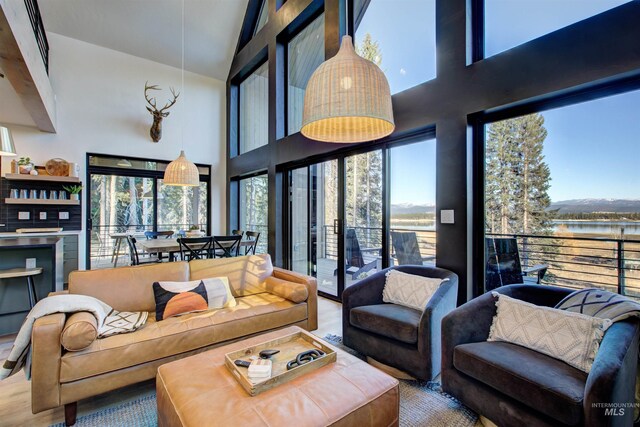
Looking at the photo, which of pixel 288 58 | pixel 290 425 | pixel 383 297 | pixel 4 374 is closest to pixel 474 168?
pixel 383 297

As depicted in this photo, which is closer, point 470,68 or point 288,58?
point 470,68

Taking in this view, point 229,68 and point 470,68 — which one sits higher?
point 229,68

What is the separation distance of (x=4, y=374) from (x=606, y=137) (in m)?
4.16

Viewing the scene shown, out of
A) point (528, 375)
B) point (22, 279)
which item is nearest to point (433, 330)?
point (528, 375)

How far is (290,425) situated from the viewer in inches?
47.3

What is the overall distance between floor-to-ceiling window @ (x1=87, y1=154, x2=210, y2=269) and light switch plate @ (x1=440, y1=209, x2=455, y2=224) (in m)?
4.90

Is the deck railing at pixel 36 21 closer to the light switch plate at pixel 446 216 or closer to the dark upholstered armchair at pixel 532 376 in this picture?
the light switch plate at pixel 446 216

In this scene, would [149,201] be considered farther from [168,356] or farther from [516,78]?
[516,78]

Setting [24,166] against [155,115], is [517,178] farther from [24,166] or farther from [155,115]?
[24,166]

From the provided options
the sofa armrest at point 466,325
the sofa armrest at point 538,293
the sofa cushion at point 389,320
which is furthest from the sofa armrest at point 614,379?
the sofa cushion at point 389,320

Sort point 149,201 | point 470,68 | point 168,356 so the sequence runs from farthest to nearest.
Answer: point 149,201 < point 470,68 < point 168,356

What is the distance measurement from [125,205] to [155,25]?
3.50 m

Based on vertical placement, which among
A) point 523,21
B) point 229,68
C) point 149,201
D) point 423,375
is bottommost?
point 423,375

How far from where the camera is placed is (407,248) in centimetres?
343
